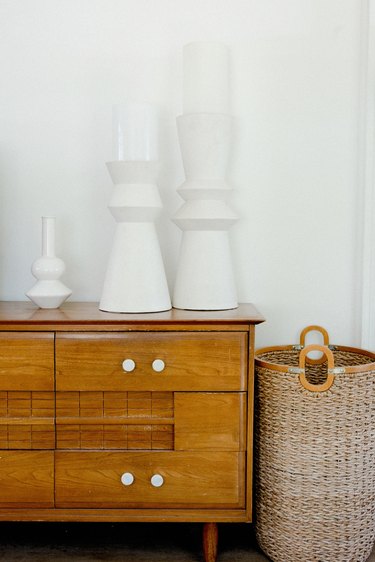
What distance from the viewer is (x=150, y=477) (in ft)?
5.90

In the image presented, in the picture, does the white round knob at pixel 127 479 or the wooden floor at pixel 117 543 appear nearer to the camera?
the white round knob at pixel 127 479

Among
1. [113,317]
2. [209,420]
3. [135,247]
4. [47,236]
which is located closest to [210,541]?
[209,420]

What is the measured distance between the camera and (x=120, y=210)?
1932 mm

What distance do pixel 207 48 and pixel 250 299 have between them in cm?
83

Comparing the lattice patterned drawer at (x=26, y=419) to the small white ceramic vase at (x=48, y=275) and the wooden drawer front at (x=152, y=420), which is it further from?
the small white ceramic vase at (x=48, y=275)

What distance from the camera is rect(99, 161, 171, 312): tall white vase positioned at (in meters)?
1.91

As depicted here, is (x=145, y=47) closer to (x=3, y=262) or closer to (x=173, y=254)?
(x=173, y=254)

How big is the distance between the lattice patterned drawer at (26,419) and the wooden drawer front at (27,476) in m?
0.03

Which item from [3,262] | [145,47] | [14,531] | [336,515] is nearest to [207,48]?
[145,47]

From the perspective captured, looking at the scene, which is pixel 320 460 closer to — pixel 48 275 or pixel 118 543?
pixel 118 543

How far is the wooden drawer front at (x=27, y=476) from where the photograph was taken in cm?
180

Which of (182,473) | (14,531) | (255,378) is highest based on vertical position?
(255,378)

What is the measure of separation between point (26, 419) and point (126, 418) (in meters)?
0.28

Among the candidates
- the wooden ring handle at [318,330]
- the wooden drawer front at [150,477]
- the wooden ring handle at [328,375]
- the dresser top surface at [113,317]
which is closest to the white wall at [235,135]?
the wooden ring handle at [318,330]
